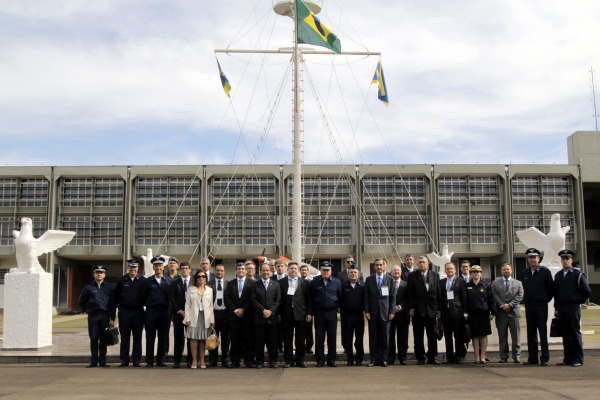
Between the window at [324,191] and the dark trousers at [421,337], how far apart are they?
3779cm

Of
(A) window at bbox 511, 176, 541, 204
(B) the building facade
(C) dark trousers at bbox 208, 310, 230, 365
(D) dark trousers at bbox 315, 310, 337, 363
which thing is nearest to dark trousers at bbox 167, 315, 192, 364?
Answer: (C) dark trousers at bbox 208, 310, 230, 365

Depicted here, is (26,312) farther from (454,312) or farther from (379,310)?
(454,312)

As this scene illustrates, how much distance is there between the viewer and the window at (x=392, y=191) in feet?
169

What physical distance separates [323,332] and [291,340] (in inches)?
23.9

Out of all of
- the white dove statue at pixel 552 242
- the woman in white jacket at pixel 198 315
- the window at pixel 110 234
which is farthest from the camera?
the window at pixel 110 234

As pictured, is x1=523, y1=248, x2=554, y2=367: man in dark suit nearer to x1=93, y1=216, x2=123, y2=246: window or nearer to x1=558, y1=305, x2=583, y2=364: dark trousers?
x1=558, y1=305, x2=583, y2=364: dark trousers

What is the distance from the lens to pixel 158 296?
13141mm

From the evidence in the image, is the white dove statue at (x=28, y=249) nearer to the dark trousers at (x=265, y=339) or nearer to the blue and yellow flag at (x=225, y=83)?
the dark trousers at (x=265, y=339)

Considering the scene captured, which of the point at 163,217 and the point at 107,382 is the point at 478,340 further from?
the point at 163,217

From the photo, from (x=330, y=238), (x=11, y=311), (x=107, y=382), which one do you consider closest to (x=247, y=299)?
(x=107, y=382)

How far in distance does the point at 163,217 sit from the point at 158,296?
39164 millimetres

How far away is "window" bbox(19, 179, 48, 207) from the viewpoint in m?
52.1

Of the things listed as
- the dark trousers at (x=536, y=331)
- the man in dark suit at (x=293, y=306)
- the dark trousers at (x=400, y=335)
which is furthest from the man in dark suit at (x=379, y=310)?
the dark trousers at (x=536, y=331)

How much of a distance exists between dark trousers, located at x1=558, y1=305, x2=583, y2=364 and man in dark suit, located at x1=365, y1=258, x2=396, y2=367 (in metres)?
2.94
